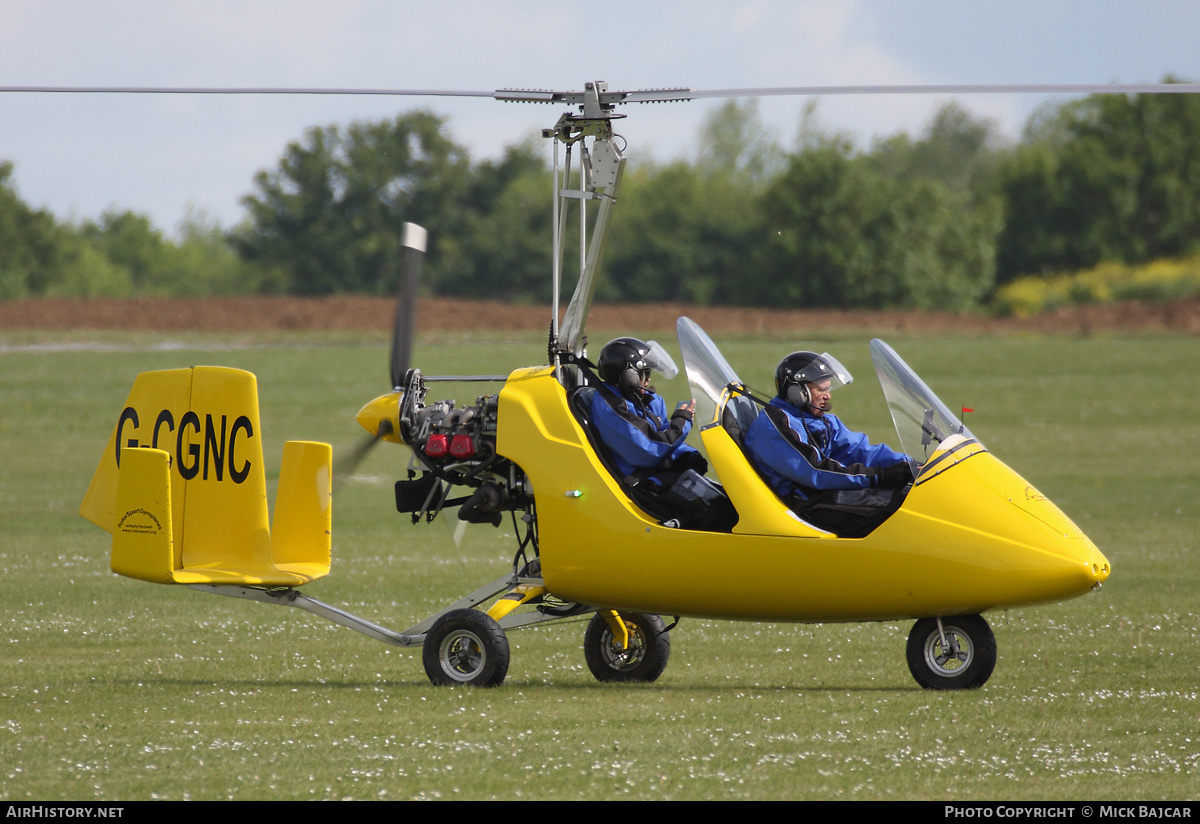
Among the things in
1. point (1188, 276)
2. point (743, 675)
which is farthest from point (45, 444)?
point (1188, 276)

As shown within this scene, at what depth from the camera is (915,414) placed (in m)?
8.16

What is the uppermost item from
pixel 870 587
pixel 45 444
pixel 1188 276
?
pixel 1188 276

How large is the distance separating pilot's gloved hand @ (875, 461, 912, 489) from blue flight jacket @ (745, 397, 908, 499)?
0.17ft

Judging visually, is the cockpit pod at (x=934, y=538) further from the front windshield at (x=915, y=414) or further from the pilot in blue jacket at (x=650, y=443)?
the pilot in blue jacket at (x=650, y=443)

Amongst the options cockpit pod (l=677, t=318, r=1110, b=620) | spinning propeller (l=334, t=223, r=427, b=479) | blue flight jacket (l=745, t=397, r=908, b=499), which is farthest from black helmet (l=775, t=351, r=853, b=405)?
spinning propeller (l=334, t=223, r=427, b=479)

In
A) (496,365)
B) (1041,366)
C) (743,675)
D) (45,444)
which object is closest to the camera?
(743,675)

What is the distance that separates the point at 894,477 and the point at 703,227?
34.0 meters

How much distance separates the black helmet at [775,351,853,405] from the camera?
817cm

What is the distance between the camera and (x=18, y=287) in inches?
1506

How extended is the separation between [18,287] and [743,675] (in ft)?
111

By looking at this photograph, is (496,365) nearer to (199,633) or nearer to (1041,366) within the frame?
(199,633)

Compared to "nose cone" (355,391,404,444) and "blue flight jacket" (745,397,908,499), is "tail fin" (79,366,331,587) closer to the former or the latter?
"nose cone" (355,391,404,444)

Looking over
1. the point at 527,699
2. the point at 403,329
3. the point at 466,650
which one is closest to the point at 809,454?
the point at 527,699

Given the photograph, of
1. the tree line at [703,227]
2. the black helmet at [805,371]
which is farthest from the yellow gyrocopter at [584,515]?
the tree line at [703,227]
